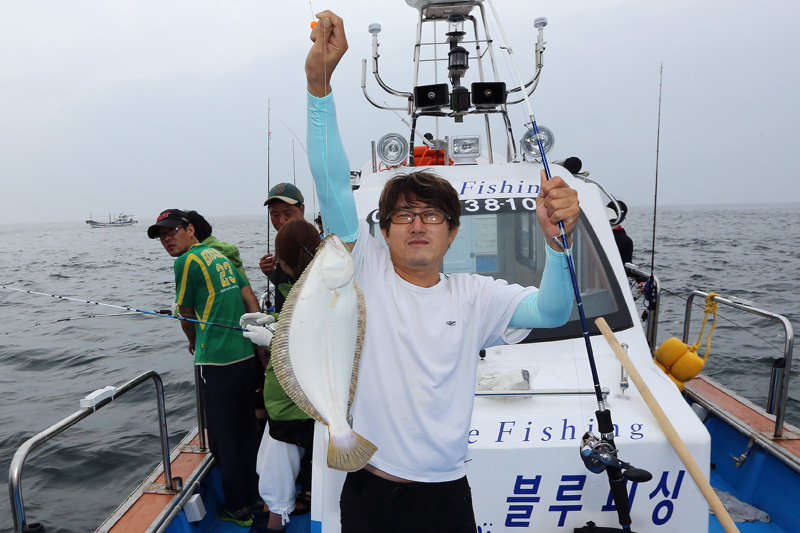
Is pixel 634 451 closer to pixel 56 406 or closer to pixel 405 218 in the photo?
pixel 405 218

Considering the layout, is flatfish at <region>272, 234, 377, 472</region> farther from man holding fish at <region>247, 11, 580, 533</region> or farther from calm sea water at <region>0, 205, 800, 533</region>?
calm sea water at <region>0, 205, 800, 533</region>

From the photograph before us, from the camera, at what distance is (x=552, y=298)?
1850 mm

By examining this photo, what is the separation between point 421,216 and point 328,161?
14.4 inches

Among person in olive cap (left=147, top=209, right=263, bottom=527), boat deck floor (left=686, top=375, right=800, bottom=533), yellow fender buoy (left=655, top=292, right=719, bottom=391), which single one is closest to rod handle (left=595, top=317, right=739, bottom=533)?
yellow fender buoy (left=655, top=292, right=719, bottom=391)

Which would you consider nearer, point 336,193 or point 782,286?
point 336,193

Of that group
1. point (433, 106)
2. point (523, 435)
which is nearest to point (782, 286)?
point (433, 106)

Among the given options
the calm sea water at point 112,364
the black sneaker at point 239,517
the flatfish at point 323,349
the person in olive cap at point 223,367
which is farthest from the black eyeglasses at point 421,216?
the calm sea water at point 112,364

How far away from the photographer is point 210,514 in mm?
3824

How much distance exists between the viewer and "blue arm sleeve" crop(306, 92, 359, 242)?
5.58 ft

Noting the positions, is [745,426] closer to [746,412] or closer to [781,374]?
[746,412]

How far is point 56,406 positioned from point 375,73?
7670mm

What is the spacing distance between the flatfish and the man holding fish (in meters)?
0.11

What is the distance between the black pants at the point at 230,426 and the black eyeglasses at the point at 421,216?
2.36m

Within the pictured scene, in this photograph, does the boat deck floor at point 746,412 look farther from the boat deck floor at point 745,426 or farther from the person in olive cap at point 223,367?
the person in olive cap at point 223,367
